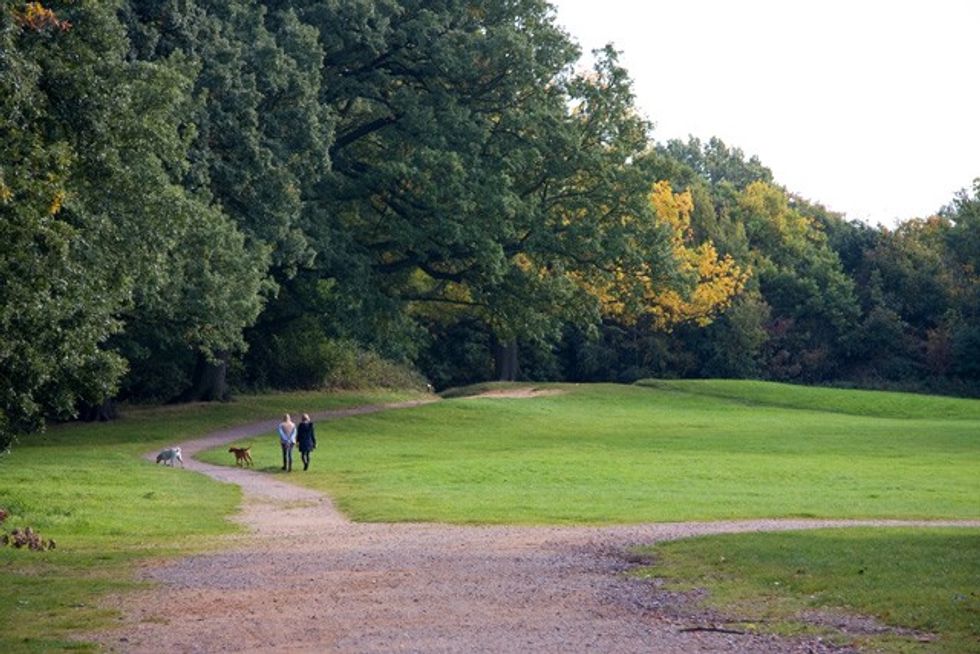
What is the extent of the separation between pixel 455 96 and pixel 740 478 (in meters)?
20.5

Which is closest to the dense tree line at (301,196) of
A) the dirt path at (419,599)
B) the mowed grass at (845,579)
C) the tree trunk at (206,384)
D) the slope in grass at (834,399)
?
the tree trunk at (206,384)

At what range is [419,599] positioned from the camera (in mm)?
13688

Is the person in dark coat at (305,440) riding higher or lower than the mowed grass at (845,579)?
higher

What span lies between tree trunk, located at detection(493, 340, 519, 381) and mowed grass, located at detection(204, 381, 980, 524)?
778 cm

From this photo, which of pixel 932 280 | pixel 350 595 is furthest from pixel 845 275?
pixel 350 595

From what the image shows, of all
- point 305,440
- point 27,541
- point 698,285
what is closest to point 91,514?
point 27,541

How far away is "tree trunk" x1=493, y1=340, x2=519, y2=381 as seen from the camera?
71.4 meters

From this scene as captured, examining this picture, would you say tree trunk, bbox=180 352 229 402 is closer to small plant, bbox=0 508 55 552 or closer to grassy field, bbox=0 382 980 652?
grassy field, bbox=0 382 980 652

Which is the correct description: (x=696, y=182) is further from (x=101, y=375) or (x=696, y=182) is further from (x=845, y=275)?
(x=101, y=375)

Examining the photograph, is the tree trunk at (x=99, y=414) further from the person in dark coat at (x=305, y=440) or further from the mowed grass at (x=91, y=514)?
the person in dark coat at (x=305, y=440)

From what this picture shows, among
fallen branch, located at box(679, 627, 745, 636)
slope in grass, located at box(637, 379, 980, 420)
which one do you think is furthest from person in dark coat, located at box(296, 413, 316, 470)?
slope in grass, located at box(637, 379, 980, 420)

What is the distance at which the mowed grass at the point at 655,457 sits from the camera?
25406 mm

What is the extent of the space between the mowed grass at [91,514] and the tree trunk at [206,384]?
14.1ft

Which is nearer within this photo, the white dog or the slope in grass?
the white dog
